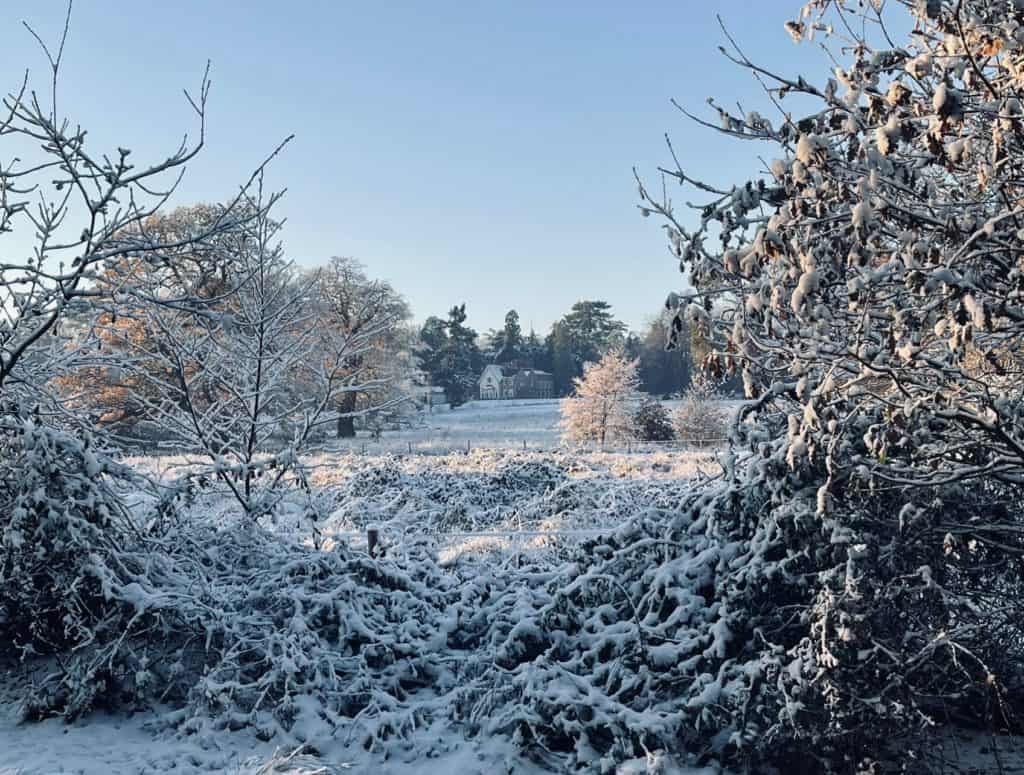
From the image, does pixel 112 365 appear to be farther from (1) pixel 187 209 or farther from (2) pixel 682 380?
(2) pixel 682 380

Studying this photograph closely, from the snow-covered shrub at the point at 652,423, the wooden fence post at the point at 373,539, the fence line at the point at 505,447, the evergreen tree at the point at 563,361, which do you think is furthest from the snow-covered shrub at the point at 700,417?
the evergreen tree at the point at 563,361

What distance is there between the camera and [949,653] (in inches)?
198

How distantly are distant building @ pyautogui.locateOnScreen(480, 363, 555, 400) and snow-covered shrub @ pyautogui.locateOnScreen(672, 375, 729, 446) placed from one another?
37.2 metres

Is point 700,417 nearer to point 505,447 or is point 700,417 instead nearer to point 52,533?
point 505,447

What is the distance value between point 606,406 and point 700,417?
4272 millimetres

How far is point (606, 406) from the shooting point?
3044cm

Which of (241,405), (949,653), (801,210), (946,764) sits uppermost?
(801,210)

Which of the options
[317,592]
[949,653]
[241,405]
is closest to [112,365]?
[241,405]

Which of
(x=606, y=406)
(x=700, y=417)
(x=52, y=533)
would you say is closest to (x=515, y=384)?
(x=606, y=406)

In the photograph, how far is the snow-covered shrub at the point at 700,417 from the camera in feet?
89.8

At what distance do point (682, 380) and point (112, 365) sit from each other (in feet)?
181

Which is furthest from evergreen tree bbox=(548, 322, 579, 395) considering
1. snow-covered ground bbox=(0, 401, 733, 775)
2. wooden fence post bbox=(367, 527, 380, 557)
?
wooden fence post bbox=(367, 527, 380, 557)

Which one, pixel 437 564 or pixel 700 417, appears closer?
pixel 437 564

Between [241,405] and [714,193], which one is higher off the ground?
[714,193]
